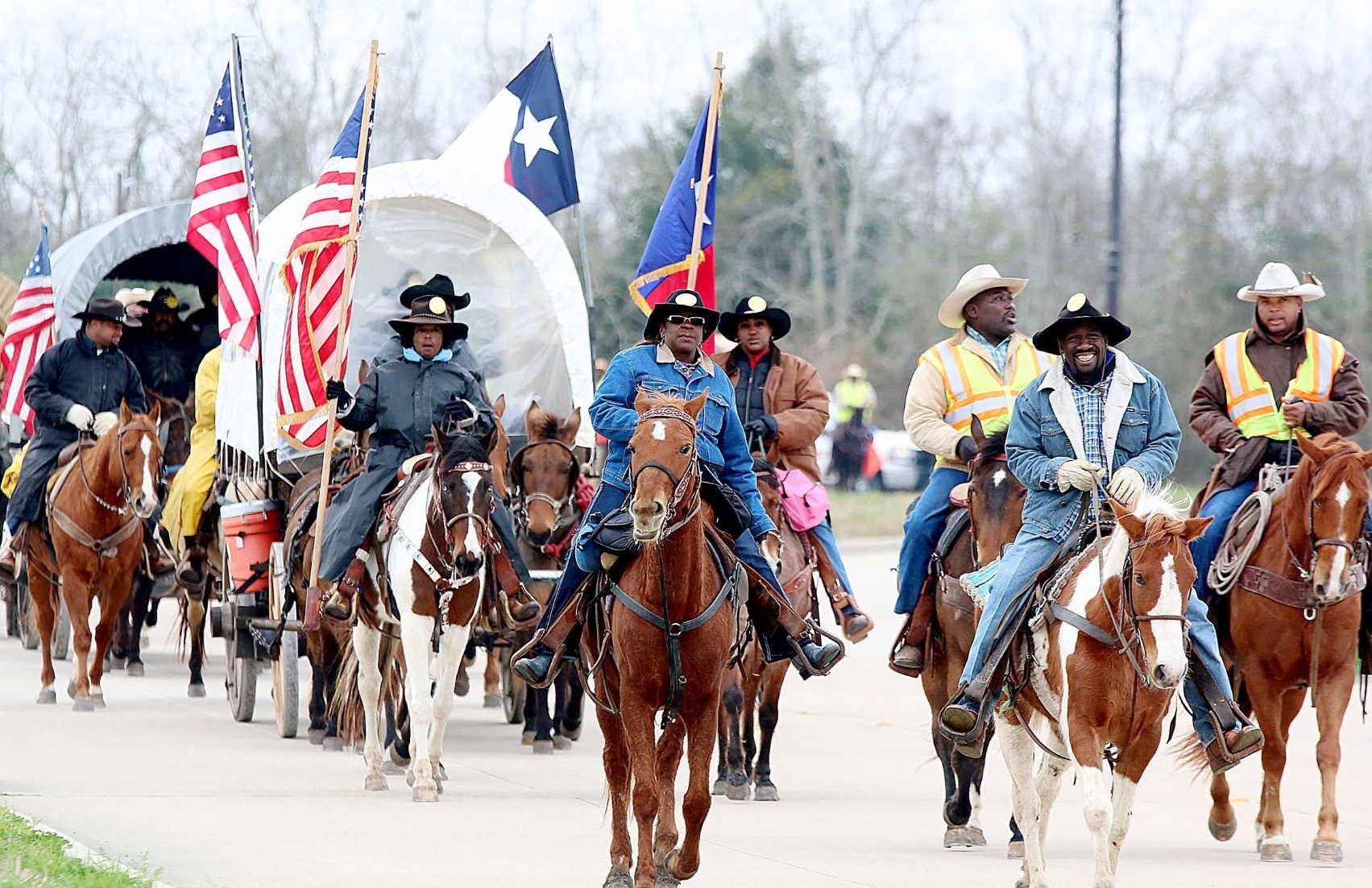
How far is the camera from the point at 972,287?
10.8m

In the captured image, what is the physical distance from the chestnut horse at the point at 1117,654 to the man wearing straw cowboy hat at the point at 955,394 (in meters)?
2.39

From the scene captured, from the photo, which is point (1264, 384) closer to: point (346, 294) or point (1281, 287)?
point (1281, 287)

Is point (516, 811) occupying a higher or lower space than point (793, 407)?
lower

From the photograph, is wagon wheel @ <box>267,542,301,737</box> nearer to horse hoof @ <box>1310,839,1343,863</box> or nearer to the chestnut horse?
the chestnut horse

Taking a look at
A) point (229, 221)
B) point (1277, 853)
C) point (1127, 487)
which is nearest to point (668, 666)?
point (1127, 487)

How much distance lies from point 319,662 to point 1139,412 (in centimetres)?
687

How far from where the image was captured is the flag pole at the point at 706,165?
13.7 meters

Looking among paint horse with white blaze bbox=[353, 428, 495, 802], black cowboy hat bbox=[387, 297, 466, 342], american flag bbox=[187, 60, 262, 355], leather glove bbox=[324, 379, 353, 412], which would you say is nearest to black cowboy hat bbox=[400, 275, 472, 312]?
black cowboy hat bbox=[387, 297, 466, 342]

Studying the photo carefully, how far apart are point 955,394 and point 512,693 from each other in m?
5.39

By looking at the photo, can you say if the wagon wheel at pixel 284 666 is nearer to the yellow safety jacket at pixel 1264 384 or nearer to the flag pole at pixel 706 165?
the flag pole at pixel 706 165

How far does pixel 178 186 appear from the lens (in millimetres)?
48000

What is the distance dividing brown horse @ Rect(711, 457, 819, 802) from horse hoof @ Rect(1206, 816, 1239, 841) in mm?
2574

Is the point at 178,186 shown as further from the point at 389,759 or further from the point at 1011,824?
the point at 1011,824

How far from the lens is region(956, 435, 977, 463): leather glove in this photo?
10559mm
